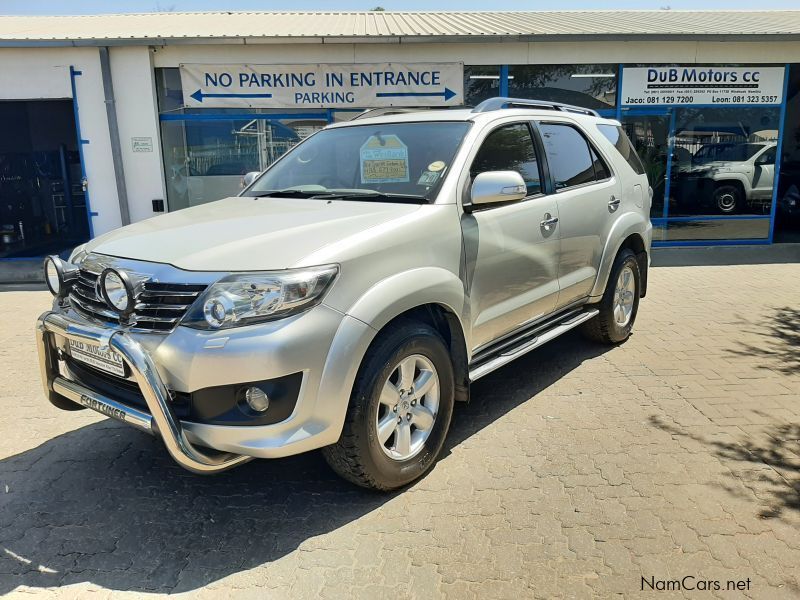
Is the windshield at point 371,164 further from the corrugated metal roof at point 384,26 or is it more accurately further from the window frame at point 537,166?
the corrugated metal roof at point 384,26

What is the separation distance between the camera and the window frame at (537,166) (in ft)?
11.8

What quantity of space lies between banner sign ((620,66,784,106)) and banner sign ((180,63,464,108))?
2.97m

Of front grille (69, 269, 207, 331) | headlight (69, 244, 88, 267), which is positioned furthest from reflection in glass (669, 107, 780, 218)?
front grille (69, 269, 207, 331)

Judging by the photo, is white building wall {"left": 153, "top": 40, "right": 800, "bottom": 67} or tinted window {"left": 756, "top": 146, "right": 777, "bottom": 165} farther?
tinted window {"left": 756, "top": 146, "right": 777, "bottom": 165}

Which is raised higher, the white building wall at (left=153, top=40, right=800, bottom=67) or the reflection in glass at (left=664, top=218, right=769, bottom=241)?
the white building wall at (left=153, top=40, right=800, bottom=67)

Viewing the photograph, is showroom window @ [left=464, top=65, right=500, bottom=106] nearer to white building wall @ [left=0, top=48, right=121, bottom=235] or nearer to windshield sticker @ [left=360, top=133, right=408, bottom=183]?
white building wall @ [left=0, top=48, right=121, bottom=235]

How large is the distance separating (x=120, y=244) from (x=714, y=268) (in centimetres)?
881

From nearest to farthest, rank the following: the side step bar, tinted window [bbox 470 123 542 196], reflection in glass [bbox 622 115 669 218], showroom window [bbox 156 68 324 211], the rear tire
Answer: the side step bar
tinted window [bbox 470 123 542 196]
the rear tire
showroom window [bbox 156 68 324 211]
reflection in glass [bbox 622 115 669 218]

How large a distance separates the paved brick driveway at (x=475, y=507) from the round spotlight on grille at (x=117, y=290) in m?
1.07

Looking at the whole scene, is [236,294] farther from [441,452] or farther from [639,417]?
[639,417]

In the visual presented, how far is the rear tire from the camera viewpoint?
5301 mm

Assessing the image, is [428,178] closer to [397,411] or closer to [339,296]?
[339,296]

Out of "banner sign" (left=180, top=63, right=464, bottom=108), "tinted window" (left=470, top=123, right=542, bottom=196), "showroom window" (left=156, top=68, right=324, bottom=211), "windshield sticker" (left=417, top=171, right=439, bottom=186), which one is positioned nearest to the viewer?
"windshield sticker" (left=417, top=171, right=439, bottom=186)

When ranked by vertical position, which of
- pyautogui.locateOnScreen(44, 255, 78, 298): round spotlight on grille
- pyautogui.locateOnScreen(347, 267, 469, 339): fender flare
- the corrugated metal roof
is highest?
the corrugated metal roof
